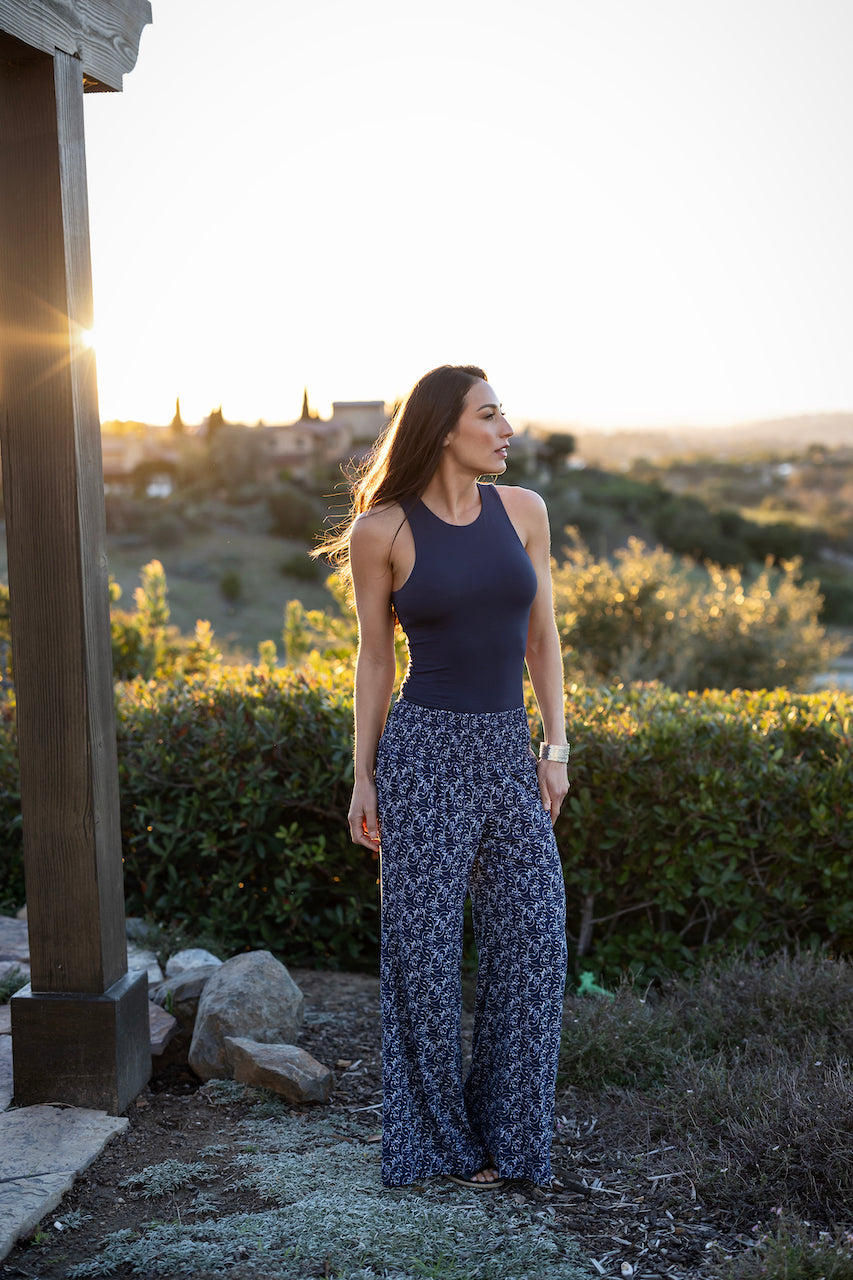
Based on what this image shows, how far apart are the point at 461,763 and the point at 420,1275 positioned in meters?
1.06

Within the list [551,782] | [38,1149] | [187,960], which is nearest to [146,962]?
[187,960]

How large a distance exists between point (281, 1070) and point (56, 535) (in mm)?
1566

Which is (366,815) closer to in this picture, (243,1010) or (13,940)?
(243,1010)

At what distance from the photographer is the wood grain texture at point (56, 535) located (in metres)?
2.64

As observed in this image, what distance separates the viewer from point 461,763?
2510 mm

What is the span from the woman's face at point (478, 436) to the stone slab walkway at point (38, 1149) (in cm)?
191

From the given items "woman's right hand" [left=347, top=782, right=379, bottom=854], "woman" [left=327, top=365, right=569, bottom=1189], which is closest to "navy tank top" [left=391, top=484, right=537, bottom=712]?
"woman" [left=327, top=365, right=569, bottom=1189]

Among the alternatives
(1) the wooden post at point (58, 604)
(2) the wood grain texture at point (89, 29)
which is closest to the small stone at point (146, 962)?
(1) the wooden post at point (58, 604)

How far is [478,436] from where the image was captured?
2518mm

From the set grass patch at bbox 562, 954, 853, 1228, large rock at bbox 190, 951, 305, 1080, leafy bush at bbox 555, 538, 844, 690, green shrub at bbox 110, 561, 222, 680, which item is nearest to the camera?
grass patch at bbox 562, 954, 853, 1228

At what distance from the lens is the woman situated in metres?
2.51

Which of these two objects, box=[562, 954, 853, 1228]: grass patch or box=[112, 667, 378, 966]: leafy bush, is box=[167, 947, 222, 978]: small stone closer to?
box=[112, 667, 378, 966]: leafy bush

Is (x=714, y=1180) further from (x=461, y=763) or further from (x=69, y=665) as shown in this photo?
(x=69, y=665)

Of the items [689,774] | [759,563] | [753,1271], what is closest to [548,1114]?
[753,1271]
